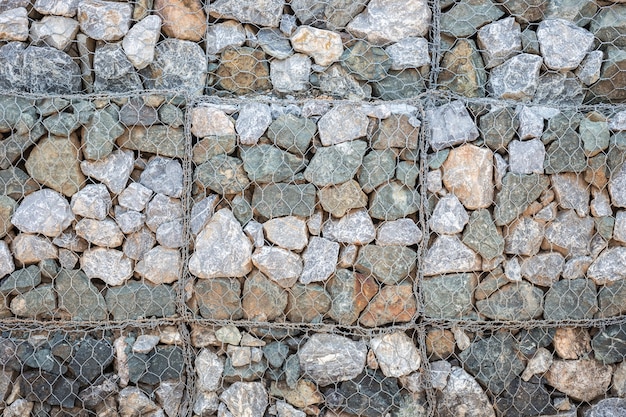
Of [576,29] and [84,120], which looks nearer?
[84,120]

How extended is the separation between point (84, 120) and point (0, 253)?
0.68 meters

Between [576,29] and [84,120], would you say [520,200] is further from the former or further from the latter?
[84,120]

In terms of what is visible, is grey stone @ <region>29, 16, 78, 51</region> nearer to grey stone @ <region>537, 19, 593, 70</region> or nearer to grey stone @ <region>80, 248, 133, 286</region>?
grey stone @ <region>80, 248, 133, 286</region>

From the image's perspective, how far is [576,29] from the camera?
299cm

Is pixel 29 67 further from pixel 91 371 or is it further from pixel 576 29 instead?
pixel 576 29

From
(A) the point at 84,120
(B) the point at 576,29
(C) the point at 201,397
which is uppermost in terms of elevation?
(B) the point at 576,29

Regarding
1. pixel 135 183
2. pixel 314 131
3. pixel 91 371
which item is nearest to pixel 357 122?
pixel 314 131

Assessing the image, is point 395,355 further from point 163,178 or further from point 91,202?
point 91,202

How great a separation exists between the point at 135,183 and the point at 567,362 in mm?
2095

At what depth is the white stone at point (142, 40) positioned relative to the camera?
2873 millimetres

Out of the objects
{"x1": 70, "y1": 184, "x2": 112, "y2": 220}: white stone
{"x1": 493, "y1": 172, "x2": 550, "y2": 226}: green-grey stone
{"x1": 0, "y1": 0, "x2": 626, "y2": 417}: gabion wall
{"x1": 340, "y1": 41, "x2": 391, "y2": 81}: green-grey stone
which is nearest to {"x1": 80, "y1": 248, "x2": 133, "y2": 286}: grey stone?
{"x1": 0, "y1": 0, "x2": 626, "y2": 417}: gabion wall

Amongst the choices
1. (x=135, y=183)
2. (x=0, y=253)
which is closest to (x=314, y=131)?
(x=135, y=183)

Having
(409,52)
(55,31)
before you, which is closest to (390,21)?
(409,52)

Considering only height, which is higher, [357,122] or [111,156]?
[357,122]
